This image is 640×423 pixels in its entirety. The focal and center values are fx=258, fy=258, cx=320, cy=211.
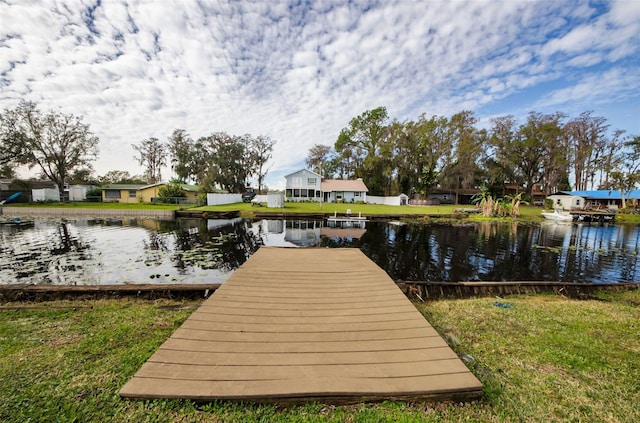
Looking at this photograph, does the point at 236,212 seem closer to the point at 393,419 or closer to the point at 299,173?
the point at 299,173

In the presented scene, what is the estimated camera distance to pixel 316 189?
131 ft

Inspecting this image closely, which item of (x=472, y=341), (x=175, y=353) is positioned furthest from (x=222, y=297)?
(x=472, y=341)

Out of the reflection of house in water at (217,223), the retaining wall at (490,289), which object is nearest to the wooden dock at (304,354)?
the retaining wall at (490,289)

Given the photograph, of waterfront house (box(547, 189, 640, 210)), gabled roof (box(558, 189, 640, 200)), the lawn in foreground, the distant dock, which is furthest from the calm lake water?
gabled roof (box(558, 189, 640, 200))

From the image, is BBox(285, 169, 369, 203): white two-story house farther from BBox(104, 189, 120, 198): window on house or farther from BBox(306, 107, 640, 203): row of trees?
BBox(104, 189, 120, 198): window on house

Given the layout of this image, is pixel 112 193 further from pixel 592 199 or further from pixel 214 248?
pixel 592 199

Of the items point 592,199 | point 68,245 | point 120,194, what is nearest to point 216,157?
point 120,194

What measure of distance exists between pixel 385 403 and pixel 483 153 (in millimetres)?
49217

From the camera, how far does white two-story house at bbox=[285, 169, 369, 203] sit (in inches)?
1563

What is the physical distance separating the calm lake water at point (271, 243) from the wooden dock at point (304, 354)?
12.6 ft

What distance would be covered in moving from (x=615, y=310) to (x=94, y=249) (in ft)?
50.4

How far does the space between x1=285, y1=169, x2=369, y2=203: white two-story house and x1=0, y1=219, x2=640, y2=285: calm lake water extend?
24474 mm

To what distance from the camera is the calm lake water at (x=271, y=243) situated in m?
7.43

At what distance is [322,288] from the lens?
14.8 feet
